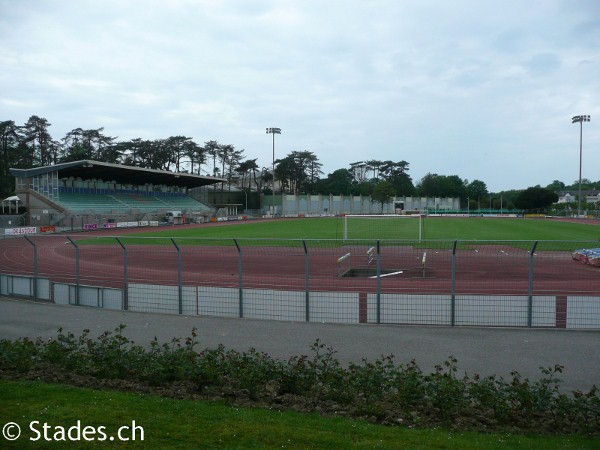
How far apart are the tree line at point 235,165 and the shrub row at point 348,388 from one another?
3295 inches

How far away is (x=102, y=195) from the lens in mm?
76562

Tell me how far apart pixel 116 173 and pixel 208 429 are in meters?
74.6

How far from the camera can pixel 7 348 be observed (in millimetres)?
8641

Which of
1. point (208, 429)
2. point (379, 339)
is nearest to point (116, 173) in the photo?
point (379, 339)

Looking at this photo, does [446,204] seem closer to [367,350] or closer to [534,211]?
[534,211]

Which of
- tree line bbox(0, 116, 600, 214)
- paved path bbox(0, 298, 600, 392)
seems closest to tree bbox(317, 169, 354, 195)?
tree line bbox(0, 116, 600, 214)

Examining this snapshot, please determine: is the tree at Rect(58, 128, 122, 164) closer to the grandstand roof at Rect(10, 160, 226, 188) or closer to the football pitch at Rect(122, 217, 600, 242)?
the grandstand roof at Rect(10, 160, 226, 188)

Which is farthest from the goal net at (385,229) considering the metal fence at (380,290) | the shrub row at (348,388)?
the shrub row at (348,388)

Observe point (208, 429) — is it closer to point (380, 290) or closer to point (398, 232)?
point (380, 290)

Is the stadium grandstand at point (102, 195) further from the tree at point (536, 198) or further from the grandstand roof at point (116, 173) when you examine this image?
the tree at point (536, 198)

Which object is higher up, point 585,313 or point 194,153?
point 194,153

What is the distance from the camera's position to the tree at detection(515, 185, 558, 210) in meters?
112

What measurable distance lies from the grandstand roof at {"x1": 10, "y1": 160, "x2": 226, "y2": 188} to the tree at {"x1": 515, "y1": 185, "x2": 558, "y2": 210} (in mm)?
69720

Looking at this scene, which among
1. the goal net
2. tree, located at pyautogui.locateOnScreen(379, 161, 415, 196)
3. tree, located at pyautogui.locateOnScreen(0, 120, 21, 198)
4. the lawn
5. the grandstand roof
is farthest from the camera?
tree, located at pyautogui.locateOnScreen(379, 161, 415, 196)
